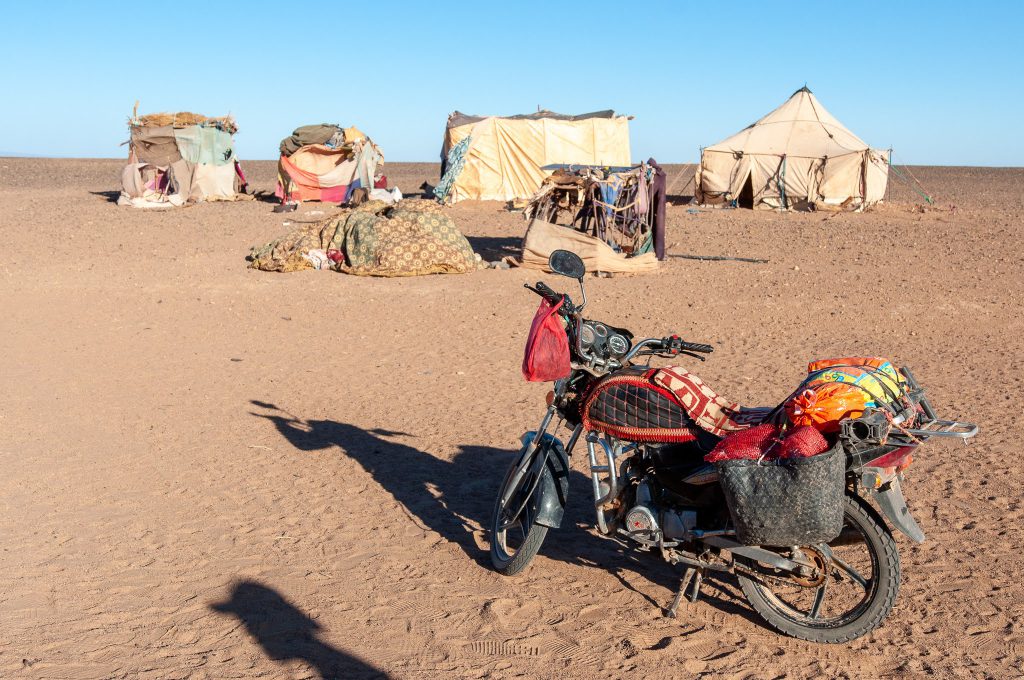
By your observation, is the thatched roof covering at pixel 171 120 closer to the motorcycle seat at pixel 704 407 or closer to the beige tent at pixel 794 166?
the beige tent at pixel 794 166

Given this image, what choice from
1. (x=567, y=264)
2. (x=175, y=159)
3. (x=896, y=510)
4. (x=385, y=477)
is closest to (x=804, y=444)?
(x=896, y=510)

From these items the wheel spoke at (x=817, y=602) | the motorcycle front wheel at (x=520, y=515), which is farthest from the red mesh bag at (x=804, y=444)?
the motorcycle front wheel at (x=520, y=515)

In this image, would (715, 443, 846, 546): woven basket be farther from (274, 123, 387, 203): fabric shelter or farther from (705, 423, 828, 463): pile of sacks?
(274, 123, 387, 203): fabric shelter

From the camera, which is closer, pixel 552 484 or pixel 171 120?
pixel 552 484

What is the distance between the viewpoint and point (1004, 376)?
7.73 meters

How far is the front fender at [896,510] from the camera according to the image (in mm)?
3441

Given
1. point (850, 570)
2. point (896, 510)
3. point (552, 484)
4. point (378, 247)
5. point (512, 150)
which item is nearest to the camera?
point (896, 510)

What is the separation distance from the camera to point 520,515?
4.40 metres

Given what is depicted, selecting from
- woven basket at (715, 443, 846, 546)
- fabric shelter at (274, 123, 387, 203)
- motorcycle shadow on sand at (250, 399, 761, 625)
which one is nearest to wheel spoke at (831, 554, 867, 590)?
woven basket at (715, 443, 846, 546)

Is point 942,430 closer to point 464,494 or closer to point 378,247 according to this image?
point 464,494

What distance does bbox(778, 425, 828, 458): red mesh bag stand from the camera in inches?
132

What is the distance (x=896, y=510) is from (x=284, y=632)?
2.46 m

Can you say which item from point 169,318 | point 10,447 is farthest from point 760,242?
point 10,447

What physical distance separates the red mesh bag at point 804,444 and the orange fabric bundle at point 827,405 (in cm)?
6
